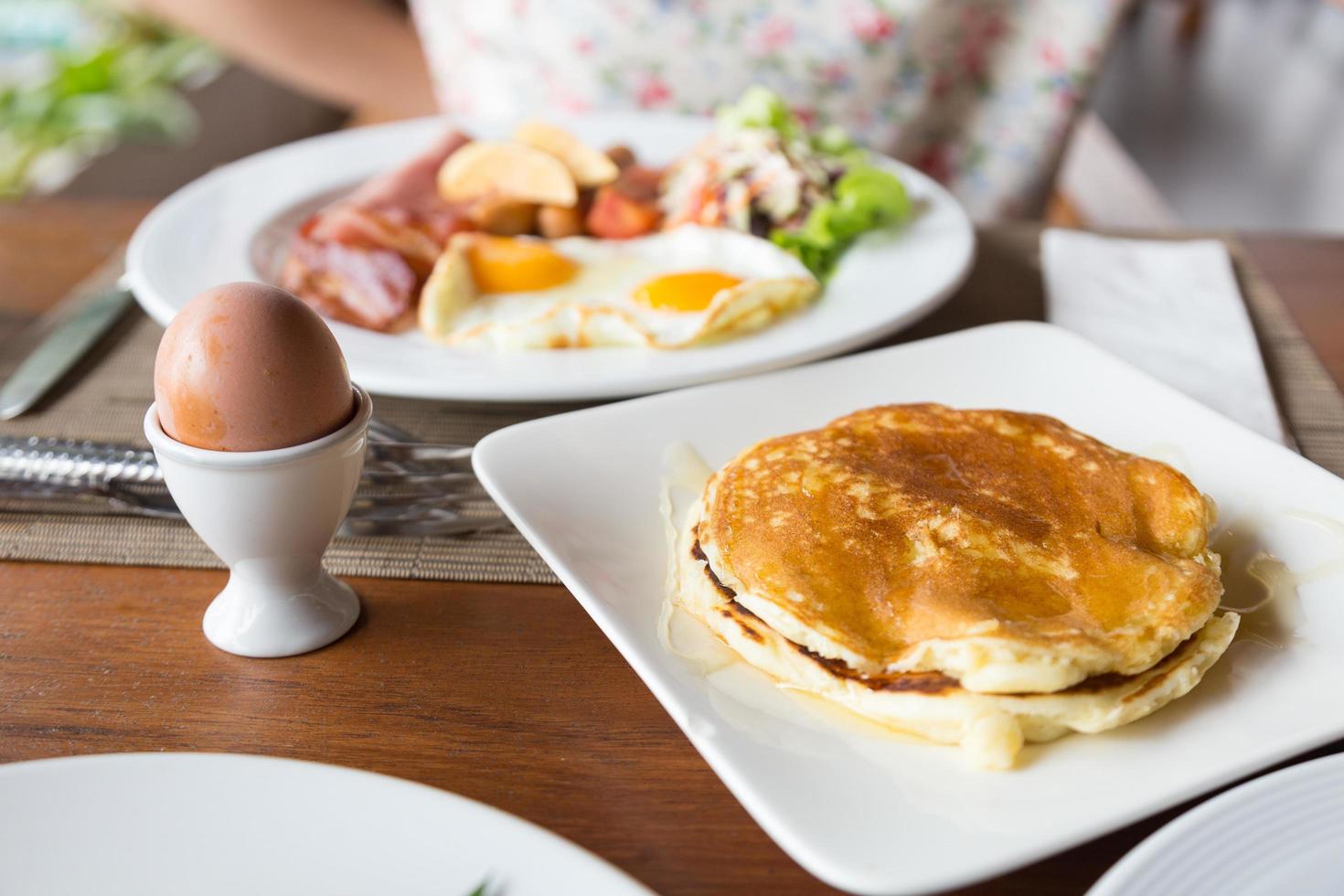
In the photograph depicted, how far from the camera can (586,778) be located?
83 centimetres

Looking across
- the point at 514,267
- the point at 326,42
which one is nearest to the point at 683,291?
the point at 514,267

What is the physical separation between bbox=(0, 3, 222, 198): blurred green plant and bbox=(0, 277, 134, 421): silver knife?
109 inches

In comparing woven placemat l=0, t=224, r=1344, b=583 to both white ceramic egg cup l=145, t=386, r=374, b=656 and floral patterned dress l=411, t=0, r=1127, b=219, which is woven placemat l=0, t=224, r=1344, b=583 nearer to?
white ceramic egg cup l=145, t=386, r=374, b=656

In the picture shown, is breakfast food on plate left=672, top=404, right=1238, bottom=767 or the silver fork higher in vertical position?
breakfast food on plate left=672, top=404, right=1238, bottom=767

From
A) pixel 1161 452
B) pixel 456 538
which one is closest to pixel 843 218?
pixel 1161 452

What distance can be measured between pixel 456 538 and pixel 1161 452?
2.50 feet

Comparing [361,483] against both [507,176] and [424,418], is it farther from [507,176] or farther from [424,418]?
[507,176]

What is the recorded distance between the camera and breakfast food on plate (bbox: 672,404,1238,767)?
0.75 meters

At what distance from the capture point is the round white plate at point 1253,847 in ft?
2.06

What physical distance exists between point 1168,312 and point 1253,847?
120 centimetres

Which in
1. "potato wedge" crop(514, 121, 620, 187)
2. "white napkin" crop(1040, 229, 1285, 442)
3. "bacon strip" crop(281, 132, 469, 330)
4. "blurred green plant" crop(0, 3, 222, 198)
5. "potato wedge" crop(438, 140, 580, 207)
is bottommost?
"blurred green plant" crop(0, 3, 222, 198)

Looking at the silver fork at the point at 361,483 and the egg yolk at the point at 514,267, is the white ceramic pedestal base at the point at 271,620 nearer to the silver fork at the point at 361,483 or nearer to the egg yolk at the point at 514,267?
the silver fork at the point at 361,483

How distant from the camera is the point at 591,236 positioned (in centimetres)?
191

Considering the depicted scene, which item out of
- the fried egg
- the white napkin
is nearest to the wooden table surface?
the fried egg
